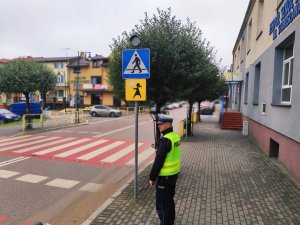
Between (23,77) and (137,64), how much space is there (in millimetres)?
17026

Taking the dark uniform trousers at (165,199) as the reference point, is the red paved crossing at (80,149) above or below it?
below

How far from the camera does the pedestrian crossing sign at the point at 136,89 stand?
594 cm

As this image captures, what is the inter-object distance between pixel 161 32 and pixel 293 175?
5.28 m

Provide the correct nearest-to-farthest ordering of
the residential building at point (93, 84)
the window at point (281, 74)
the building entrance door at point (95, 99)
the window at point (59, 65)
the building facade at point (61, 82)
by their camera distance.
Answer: the window at point (281, 74) < the residential building at point (93, 84) < the building entrance door at point (95, 99) < the building facade at point (61, 82) < the window at point (59, 65)

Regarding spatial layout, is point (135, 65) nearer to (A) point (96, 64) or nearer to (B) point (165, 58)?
(B) point (165, 58)

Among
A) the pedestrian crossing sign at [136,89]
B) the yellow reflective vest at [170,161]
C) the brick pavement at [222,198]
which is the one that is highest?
the pedestrian crossing sign at [136,89]

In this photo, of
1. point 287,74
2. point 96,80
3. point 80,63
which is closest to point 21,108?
point 96,80

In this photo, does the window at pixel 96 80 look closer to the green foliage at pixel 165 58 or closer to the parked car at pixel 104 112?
the parked car at pixel 104 112

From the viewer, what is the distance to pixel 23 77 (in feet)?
67.3

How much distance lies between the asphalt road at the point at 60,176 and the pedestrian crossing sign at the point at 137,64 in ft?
9.31

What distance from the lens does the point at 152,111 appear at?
7887 millimetres

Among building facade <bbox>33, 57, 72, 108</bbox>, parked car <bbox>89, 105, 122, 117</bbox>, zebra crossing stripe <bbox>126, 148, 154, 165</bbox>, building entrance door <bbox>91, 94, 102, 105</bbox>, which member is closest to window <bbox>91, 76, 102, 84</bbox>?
building entrance door <bbox>91, 94, 102, 105</bbox>

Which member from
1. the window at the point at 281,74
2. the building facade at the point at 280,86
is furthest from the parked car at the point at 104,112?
the window at the point at 281,74

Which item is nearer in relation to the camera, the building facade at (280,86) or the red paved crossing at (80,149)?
the building facade at (280,86)
